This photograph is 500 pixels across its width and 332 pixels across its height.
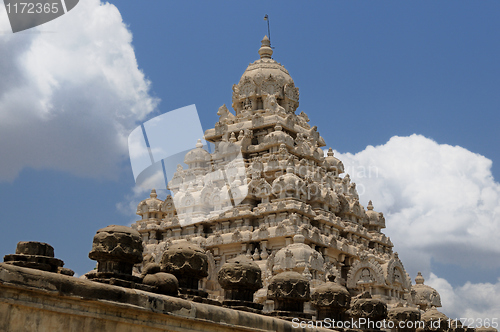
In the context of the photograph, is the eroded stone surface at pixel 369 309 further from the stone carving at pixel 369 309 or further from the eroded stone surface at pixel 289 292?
the eroded stone surface at pixel 289 292

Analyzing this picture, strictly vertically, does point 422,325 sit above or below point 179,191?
below

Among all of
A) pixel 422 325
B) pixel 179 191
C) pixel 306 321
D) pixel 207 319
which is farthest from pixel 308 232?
pixel 207 319

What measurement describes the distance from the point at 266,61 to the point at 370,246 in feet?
56.8

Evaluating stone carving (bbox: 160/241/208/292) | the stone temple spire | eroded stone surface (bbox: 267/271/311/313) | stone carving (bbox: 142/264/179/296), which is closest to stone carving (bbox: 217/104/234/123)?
the stone temple spire

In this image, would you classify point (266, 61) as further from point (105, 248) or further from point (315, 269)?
point (105, 248)

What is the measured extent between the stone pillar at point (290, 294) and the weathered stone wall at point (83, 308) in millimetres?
4398

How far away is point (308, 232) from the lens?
3888 centimetres

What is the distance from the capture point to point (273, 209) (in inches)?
1598

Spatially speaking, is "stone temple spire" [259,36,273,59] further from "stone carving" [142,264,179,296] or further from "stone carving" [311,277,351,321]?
"stone carving" [142,264,179,296]

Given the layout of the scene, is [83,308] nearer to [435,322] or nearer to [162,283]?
[162,283]

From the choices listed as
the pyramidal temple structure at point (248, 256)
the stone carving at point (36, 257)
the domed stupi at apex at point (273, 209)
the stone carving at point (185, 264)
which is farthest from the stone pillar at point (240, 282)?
the domed stupi at apex at point (273, 209)

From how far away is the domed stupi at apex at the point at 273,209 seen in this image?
1547 inches

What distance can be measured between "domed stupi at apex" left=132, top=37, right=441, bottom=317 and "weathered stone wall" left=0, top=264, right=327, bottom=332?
22530 millimetres

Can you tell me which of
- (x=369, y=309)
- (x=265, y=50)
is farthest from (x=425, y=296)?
(x=369, y=309)
